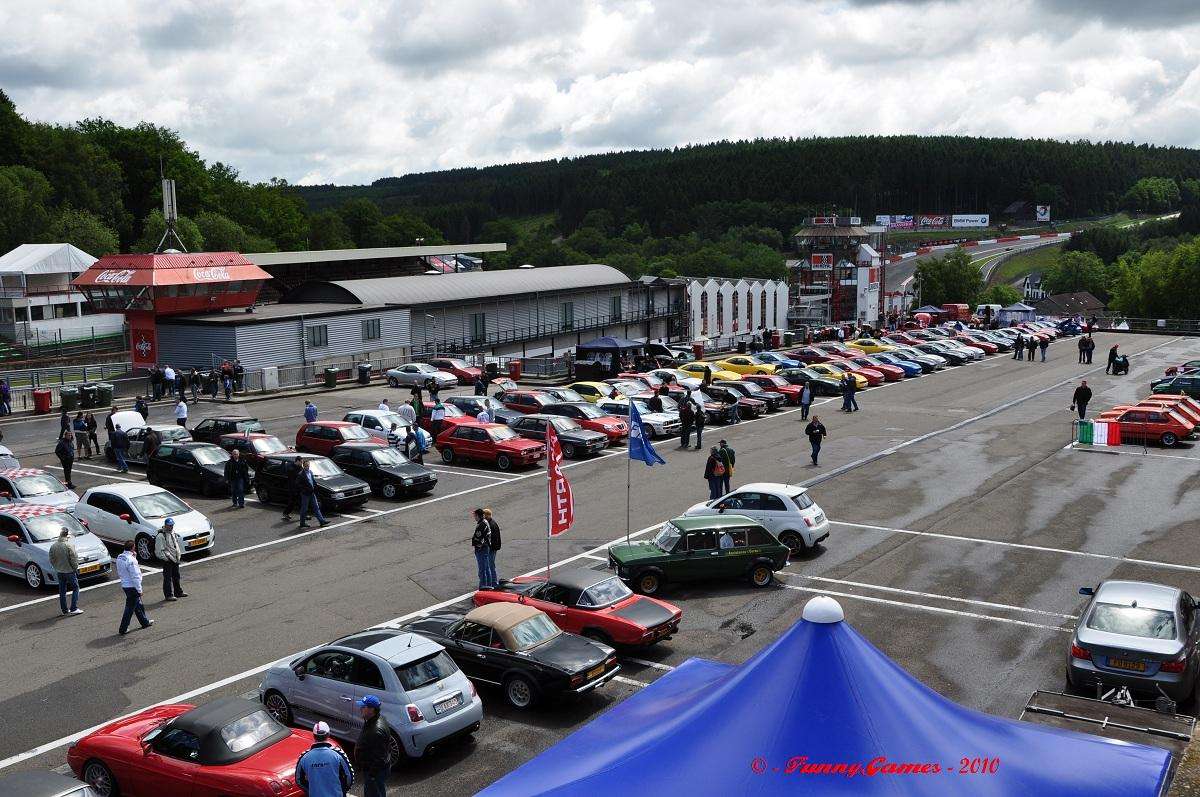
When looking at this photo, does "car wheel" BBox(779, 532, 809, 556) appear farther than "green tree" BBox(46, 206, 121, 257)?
No

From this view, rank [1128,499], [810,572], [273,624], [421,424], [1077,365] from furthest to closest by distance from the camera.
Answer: [1077,365]
[421,424]
[1128,499]
[810,572]
[273,624]

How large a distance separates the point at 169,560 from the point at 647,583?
8.85 m

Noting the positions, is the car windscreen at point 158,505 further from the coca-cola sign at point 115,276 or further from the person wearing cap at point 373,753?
the coca-cola sign at point 115,276

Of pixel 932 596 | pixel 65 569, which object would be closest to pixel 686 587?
pixel 932 596

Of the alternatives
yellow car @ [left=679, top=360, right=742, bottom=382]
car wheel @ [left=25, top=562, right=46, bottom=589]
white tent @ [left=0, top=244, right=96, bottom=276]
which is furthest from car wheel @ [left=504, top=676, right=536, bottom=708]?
white tent @ [left=0, top=244, right=96, bottom=276]

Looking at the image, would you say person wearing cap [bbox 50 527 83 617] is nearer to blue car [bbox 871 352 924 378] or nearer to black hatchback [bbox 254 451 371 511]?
black hatchback [bbox 254 451 371 511]

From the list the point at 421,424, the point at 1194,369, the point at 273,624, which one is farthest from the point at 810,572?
the point at 1194,369

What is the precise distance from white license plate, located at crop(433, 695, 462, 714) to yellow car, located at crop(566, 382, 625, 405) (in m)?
27.6

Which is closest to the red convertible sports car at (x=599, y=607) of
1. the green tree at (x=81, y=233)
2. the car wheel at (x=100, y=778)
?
the car wheel at (x=100, y=778)

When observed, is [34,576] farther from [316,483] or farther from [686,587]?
[686,587]

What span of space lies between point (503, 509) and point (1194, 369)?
117 ft

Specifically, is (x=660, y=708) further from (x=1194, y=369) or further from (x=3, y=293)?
(x=3, y=293)

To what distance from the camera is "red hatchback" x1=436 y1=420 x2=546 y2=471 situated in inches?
1227

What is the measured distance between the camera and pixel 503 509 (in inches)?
1037
